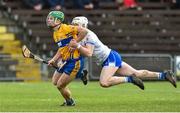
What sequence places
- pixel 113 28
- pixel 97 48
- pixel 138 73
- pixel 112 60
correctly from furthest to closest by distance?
1. pixel 113 28
2. pixel 138 73
3. pixel 97 48
4. pixel 112 60

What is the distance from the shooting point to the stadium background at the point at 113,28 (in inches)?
1264

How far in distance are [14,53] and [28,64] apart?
192cm

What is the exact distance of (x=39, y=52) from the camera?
31.8 m

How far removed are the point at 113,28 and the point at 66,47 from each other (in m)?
17.5

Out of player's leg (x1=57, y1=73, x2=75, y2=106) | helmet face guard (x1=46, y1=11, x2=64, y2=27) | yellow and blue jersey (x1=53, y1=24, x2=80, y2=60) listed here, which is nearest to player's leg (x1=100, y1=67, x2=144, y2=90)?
player's leg (x1=57, y1=73, x2=75, y2=106)

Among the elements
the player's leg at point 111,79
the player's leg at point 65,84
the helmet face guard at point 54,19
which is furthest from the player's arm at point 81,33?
the player's leg at point 111,79

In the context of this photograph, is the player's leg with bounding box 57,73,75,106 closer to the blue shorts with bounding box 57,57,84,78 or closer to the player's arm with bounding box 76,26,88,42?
the blue shorts with bounding box 57,57,84,78

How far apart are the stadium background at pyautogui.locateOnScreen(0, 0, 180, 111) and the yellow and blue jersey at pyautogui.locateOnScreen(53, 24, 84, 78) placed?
572 inches

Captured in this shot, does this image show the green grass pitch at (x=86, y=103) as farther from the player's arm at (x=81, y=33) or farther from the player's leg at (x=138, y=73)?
the player's arm at (x=81, y=33)

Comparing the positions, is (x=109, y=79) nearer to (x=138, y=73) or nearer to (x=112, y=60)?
(x=112, y=60)

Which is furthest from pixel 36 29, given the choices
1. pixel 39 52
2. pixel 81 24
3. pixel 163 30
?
pixel 81 24

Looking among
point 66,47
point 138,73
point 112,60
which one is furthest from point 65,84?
point 138,73

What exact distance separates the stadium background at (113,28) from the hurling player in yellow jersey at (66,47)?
1451 cm

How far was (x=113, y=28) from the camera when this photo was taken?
33.1 metres
